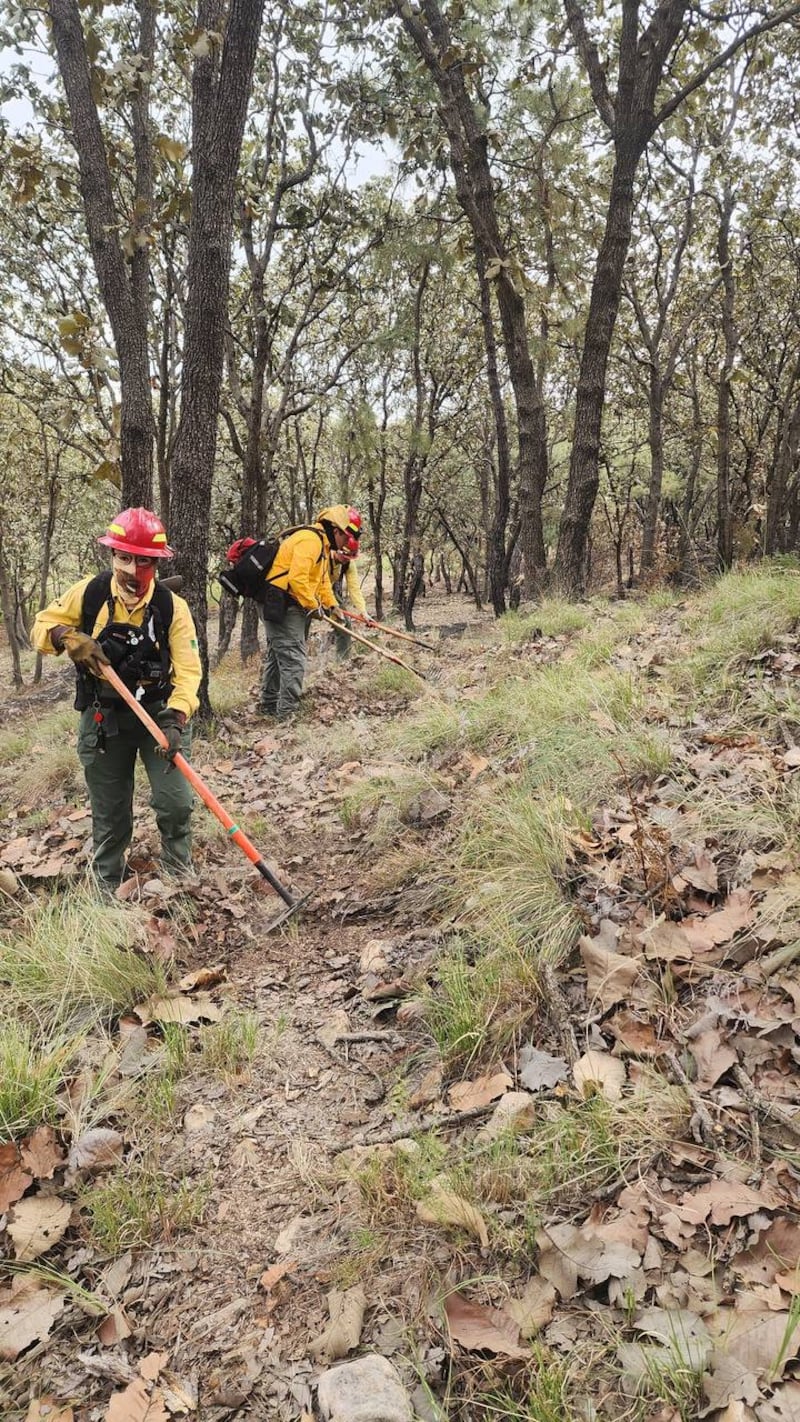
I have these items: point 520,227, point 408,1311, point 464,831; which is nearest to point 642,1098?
point 408,1311

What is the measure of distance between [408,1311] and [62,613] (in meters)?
3.91

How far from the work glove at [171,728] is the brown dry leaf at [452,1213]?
3027mm

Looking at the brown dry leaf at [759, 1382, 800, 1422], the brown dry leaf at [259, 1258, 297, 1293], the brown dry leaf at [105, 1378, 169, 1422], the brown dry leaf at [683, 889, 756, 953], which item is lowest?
the brown dry leaf at [105, 1378, 169, 1422]

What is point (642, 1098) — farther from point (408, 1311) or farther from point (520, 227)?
point (520, 227)

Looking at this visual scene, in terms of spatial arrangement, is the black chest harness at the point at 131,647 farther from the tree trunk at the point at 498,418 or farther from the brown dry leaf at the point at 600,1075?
the tree trunk at the point at 498,418

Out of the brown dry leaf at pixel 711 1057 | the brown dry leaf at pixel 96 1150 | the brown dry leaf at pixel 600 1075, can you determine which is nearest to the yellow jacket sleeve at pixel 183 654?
the brown dry leaf at pixel 96 1150

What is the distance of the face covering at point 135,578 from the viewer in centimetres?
439

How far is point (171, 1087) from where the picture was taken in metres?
2.75

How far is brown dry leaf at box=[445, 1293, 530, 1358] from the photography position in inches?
67.2

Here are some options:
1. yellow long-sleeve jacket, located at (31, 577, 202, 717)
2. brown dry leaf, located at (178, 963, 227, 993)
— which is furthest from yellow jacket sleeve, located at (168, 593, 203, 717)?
brown dry leaf, located at (178, 963, 227, 993)

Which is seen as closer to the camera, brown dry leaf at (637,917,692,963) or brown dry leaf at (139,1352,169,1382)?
brown dry leaf at (139,1352,169,1382)

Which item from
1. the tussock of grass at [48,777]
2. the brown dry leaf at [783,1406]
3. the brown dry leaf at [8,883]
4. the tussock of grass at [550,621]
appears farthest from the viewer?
the tussock of grass at [550,621]

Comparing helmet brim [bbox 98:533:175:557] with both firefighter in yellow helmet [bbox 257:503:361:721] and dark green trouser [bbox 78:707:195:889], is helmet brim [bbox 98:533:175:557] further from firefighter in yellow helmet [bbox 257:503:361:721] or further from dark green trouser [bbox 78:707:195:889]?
firefighter in yellow helmet [bbox 257:503:361:721]

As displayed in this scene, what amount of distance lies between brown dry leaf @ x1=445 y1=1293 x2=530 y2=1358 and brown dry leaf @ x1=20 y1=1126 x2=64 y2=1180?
144cm
